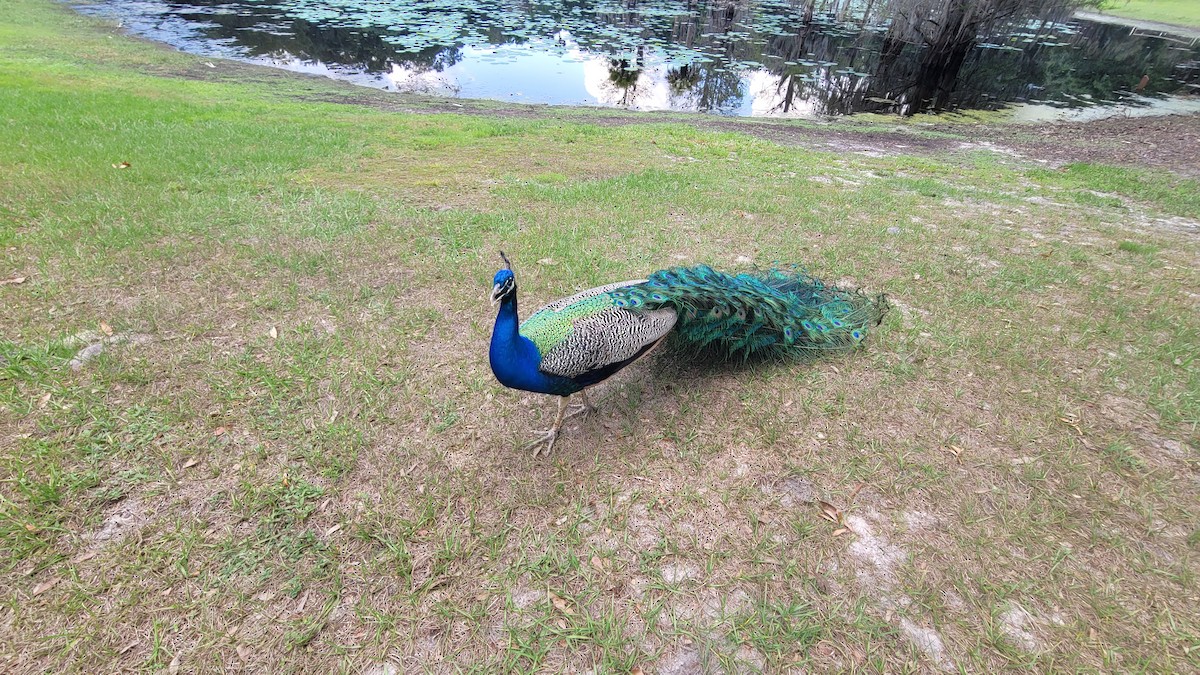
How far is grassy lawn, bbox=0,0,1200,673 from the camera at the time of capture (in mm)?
2104

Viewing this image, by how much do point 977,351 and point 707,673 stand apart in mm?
3248

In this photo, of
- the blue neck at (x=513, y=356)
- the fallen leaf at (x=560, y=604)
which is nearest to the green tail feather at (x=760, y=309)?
the blue neck at (x=513, y=356)

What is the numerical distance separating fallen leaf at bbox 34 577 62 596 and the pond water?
631 inches

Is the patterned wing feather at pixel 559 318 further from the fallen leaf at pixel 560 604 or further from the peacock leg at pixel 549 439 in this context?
the fallen leaf at pixel 560 604

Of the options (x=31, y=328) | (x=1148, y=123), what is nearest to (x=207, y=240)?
(x=31, y=328)

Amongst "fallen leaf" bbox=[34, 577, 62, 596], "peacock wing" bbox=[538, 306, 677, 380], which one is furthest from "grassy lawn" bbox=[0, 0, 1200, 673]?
"peacock wing" bbox=[538, 306, 677, 380]

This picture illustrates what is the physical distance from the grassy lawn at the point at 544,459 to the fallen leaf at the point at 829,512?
0.04 feet

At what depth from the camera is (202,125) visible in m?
8.38

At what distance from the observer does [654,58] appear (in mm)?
20406

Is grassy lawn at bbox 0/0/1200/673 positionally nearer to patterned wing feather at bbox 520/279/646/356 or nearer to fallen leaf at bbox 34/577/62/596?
fallen leaf at bbox 34/577/62/596

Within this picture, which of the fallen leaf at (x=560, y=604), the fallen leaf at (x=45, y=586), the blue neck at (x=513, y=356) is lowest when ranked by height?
the fallen leaf at (x=45, y=586)

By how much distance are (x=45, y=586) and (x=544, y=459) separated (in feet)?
7.02

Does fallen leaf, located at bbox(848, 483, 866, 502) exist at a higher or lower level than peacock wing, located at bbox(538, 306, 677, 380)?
lower

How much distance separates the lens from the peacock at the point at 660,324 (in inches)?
104
